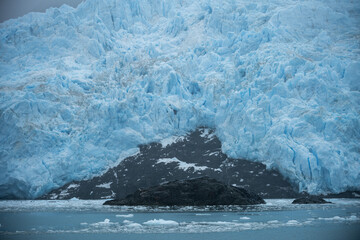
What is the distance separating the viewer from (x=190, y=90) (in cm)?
6756

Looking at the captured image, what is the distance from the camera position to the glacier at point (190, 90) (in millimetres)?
50812

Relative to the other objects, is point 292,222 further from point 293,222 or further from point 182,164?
point 182,164

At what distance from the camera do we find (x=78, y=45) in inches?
3051

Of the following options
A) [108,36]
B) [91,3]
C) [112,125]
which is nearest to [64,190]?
[112,125]

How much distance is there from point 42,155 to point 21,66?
83.0ft

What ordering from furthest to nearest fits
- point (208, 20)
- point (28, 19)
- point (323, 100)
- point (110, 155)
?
point (28, 19)
point (208, 20)
point (110, 155)
point (323, 100)

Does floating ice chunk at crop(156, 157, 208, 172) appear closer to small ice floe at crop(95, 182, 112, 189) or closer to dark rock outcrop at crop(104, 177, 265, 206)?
small ice floe at crop(95, 182, 112, 189)

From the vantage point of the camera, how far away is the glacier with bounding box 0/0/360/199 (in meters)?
50.8

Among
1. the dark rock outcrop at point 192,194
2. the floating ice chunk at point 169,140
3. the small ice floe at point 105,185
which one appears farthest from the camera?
the floating ice chunk at point 169,140

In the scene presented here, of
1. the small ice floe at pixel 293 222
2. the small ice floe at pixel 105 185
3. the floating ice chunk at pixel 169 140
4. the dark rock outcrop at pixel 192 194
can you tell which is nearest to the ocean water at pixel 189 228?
the small ice floe at pixel 293 222

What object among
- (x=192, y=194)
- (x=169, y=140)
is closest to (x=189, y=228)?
(x=192, y=194)

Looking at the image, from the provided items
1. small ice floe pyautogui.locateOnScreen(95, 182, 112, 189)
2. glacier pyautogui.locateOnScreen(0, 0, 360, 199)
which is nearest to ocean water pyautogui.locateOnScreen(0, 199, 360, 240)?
glacier pyautogui.locateOnScreen(0, 0, 360, 199)

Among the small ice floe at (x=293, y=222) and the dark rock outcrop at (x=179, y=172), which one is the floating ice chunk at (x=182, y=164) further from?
the small ice floe at (x=293, y=222)

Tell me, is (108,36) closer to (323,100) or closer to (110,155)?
(110,155)
